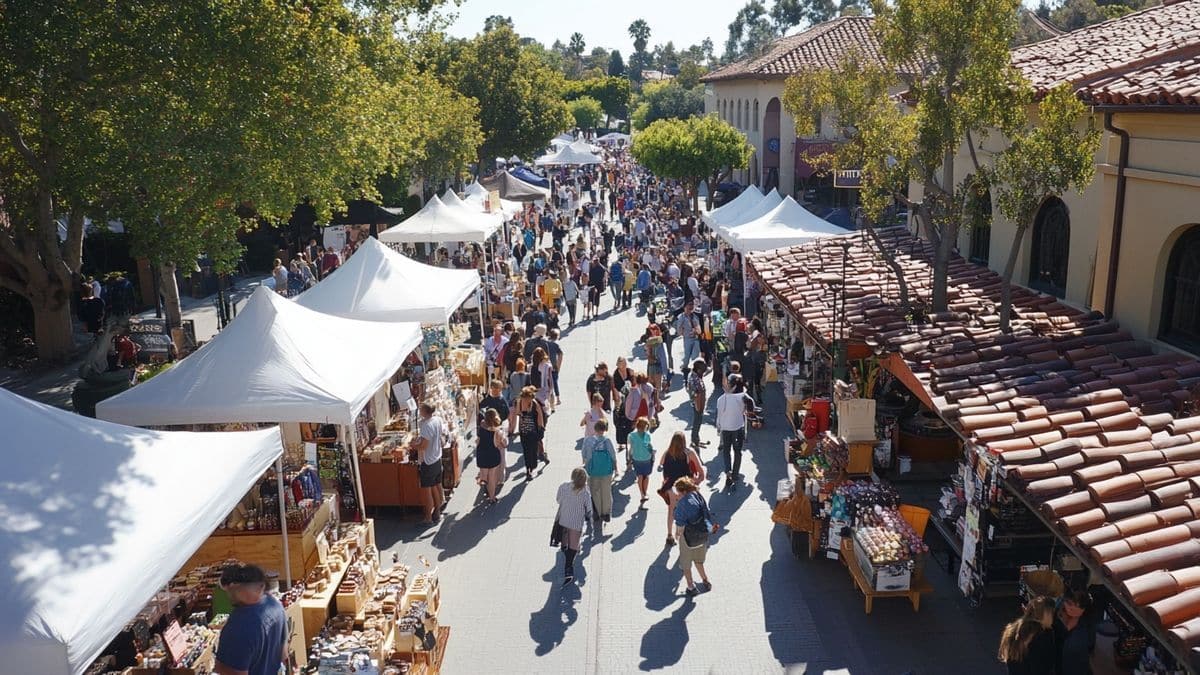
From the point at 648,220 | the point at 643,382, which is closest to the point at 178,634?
the point at 643,382

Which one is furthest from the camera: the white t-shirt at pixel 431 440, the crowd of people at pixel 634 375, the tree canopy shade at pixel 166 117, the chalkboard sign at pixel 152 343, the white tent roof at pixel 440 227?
the white tent roof at pixel 440 227

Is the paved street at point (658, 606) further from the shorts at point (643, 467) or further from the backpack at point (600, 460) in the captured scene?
the backpack at point (600, 460)

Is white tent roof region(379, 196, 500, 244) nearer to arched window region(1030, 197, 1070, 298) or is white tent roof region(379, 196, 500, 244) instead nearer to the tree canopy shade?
the tree canopy shade

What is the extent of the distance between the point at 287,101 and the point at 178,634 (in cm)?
1014

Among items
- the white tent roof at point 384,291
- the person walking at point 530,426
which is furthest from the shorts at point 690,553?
the white tent roof at point 384,291

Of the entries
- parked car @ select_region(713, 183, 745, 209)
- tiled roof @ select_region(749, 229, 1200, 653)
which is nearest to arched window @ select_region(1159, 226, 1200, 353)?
tiled roof @ select_region(749, 229, 1200, 653)

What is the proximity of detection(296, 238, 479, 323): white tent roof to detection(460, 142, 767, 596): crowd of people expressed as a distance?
1.42m

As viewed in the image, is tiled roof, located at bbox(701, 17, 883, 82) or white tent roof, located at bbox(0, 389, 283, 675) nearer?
white tent roof, located at bbox(0, 389, 283, 675)

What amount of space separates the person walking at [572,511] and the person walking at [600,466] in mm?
852

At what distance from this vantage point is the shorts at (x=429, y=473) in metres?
11.0

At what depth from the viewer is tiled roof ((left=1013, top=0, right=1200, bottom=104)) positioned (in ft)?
29.9

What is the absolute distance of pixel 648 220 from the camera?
3403 centimetres

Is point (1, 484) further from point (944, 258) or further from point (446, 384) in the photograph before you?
point (944, 258)

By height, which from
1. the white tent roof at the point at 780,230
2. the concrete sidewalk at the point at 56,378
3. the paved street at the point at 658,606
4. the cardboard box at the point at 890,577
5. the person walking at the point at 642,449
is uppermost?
the white tent roof at the point at 780,230
